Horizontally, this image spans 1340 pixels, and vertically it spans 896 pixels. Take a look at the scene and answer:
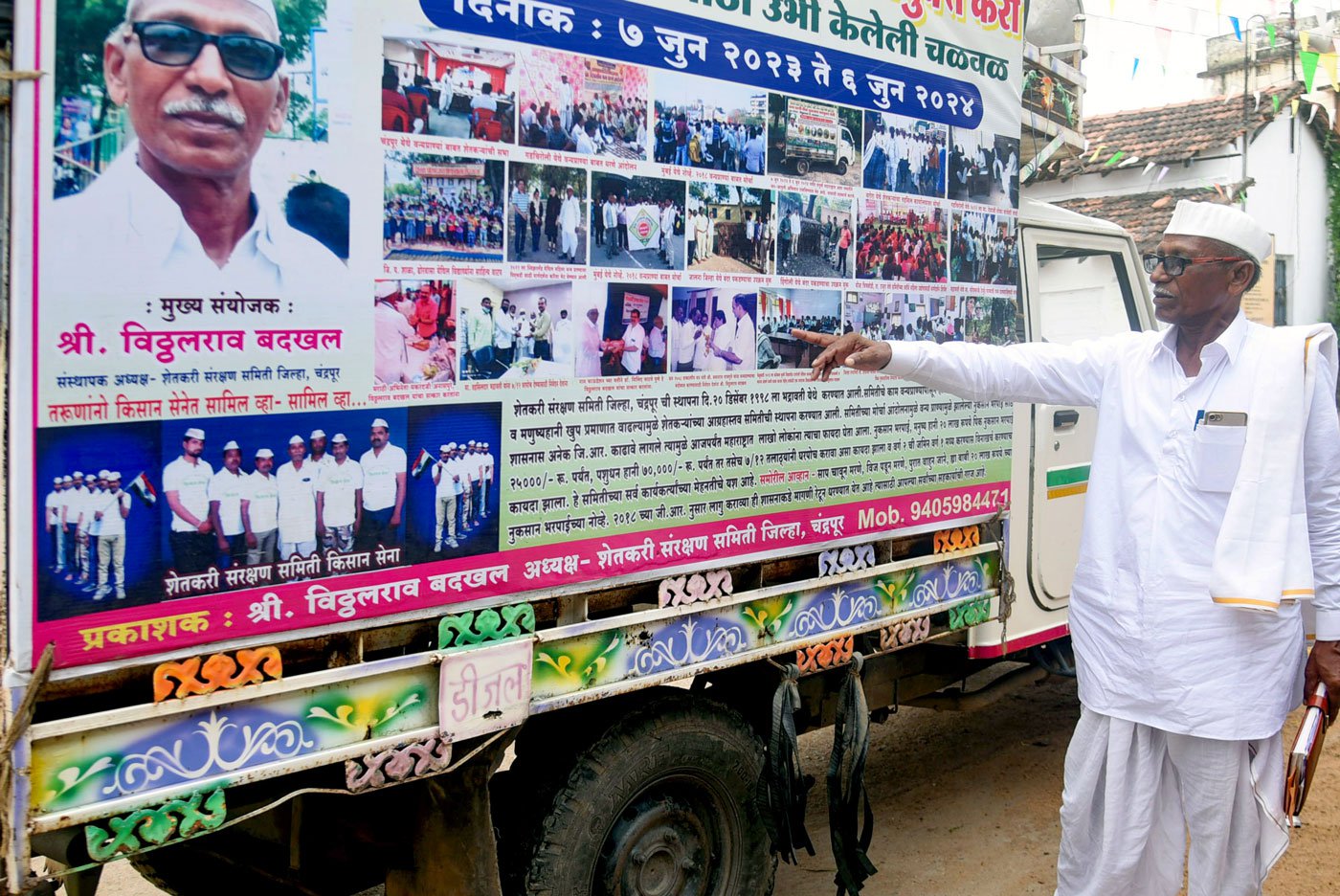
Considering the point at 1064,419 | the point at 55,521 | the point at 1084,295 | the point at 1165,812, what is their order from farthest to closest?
the point at 1084,295 → the point at 1064,419 → the point at 1165,812 → the point at 55,521

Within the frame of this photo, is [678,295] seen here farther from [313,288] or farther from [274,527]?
[274,527]

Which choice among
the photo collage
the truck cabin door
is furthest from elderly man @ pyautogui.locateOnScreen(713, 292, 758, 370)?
the truck cabin door

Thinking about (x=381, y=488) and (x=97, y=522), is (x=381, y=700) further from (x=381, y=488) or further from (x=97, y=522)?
(x=97, y=522)

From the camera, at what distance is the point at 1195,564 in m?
2.55

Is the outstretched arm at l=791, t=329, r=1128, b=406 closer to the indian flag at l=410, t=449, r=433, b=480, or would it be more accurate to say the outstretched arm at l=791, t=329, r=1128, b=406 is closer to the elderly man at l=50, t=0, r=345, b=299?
the indian flag at l=410, t=449, r=433, b=480

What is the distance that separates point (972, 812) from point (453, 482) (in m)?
2.95

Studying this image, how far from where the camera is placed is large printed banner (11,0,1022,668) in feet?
5.89

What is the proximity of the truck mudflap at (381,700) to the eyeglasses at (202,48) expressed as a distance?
99cm

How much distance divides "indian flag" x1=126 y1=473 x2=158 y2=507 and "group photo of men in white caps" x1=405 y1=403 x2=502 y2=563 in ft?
1.54

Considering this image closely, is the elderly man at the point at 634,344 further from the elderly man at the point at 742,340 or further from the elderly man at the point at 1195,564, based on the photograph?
the elderly man at the point at 1195,564

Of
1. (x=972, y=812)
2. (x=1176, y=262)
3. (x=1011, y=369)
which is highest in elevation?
(x=1176, y=262)

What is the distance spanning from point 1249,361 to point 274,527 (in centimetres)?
209

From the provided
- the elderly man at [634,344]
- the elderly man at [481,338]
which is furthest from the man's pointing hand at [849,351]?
the elderly man at [481,338]

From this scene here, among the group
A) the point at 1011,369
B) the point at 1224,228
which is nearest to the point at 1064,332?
the point at 1011,369
